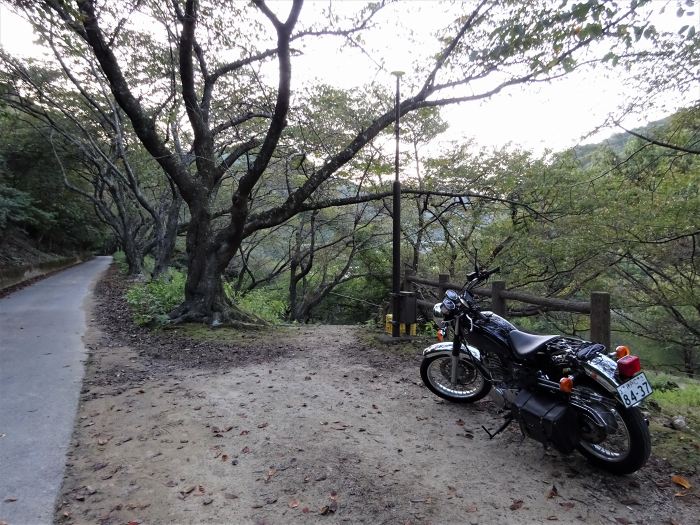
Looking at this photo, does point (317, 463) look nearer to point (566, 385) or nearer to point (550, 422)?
point (550, 422)

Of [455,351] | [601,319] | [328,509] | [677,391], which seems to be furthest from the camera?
[677,391]

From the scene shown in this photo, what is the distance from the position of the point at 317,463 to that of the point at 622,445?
7.19 feet

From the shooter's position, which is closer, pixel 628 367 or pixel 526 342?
pixel 628 367

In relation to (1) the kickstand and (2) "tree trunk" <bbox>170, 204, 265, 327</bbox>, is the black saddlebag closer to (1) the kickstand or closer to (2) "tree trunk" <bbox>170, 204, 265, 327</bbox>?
(1) the kickstand

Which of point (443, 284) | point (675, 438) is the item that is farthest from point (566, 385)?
point (443, 284)

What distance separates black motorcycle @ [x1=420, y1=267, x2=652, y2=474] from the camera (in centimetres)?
Result: 279

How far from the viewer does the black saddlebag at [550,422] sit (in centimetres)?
297

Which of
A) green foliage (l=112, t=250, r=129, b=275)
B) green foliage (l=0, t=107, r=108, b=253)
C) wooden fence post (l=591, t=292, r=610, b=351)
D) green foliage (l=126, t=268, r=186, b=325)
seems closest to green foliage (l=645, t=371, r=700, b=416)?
wooden fence post (l=591, t=292, r=610, b=351)

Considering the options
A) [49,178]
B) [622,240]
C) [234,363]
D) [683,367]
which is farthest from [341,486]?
[49,178]

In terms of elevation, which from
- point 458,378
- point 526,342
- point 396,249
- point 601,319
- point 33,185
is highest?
point 33,185

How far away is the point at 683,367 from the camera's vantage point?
14312 millimetres

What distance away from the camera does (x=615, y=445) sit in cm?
299

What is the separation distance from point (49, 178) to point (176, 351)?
1820cm

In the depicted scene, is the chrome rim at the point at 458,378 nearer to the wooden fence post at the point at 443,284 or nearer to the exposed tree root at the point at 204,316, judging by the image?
the wooden fence post at the point at 443,284
